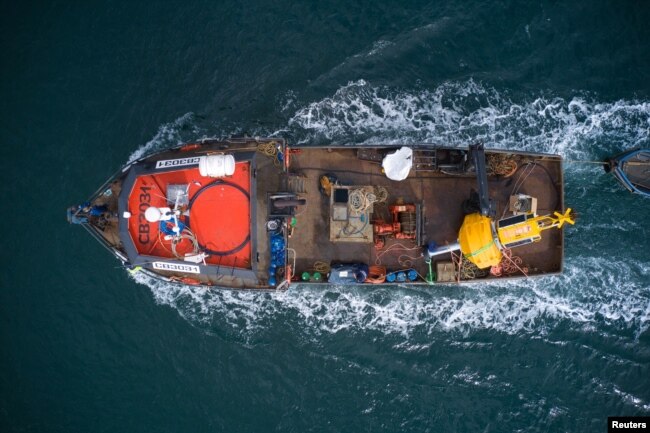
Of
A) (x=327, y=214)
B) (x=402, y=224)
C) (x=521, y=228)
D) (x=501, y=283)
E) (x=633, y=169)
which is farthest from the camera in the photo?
(x=501, y=283)

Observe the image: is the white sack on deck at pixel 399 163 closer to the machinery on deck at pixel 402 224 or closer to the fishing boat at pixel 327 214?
the fishing boat at pixel 327 214

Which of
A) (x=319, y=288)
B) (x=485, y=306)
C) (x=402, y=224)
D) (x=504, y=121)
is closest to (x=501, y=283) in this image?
(x=485, y=306)

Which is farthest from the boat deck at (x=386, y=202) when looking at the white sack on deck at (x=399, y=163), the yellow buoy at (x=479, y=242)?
the yellow buoy at (x=479, y=242)

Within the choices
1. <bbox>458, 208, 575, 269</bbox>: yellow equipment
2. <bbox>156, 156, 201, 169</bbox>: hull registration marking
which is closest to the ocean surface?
<bbox>156, 156, 201, 169</bbox>: hull registration marking

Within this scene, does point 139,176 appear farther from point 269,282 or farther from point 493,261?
point 493,261

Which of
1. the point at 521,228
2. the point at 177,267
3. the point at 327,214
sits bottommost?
the point at 177,267

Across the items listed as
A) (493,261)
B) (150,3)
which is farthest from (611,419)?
(150,3)

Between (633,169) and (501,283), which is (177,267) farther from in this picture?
(633,169)

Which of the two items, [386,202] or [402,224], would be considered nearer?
[402,224]
